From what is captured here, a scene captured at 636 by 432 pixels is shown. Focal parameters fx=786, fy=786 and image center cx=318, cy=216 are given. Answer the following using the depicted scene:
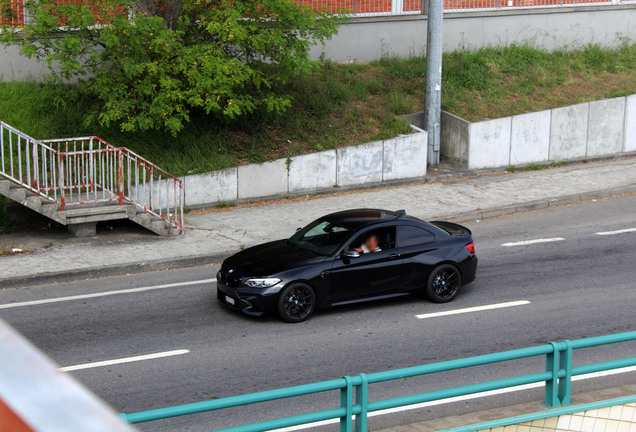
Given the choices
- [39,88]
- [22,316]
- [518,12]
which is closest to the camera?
[22,316]

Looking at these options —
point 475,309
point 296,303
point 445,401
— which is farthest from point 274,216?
point 445,401

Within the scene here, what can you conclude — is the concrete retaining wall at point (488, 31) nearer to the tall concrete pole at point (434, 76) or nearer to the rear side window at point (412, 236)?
the tall concrete pole at point (434, 76)

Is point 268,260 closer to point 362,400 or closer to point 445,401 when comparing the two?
point 445,401

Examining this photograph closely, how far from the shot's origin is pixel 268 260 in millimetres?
11383

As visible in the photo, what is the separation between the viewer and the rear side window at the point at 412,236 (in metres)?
11.8

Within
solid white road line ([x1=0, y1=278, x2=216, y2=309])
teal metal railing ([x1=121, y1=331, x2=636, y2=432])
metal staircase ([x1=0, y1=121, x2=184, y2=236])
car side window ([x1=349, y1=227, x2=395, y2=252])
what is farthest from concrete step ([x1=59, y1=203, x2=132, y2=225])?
teal metal railing ([x1=121, y1=331, x2=636, y2=432])

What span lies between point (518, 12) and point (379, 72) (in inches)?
232

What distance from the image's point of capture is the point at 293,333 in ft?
35.0

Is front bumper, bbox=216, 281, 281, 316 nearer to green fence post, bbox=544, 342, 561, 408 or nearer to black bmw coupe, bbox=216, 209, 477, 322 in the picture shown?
black bmw coupe, bbox=216, 209, 477, 322

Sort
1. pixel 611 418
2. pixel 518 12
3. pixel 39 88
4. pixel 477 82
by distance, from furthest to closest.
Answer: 1. pixel 518 12
2. pixel 477 82
3. pixel 39 88
4. pixel 611 418

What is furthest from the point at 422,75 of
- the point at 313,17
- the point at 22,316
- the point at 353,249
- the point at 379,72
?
the point at 22,316

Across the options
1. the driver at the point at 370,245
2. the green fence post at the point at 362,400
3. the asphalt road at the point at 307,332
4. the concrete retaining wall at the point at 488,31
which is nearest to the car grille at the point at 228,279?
the asphalt road at the point at 307,332

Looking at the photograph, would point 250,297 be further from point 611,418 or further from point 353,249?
point 611,418

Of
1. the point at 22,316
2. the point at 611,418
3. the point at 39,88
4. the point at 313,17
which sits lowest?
the point at 22,316
